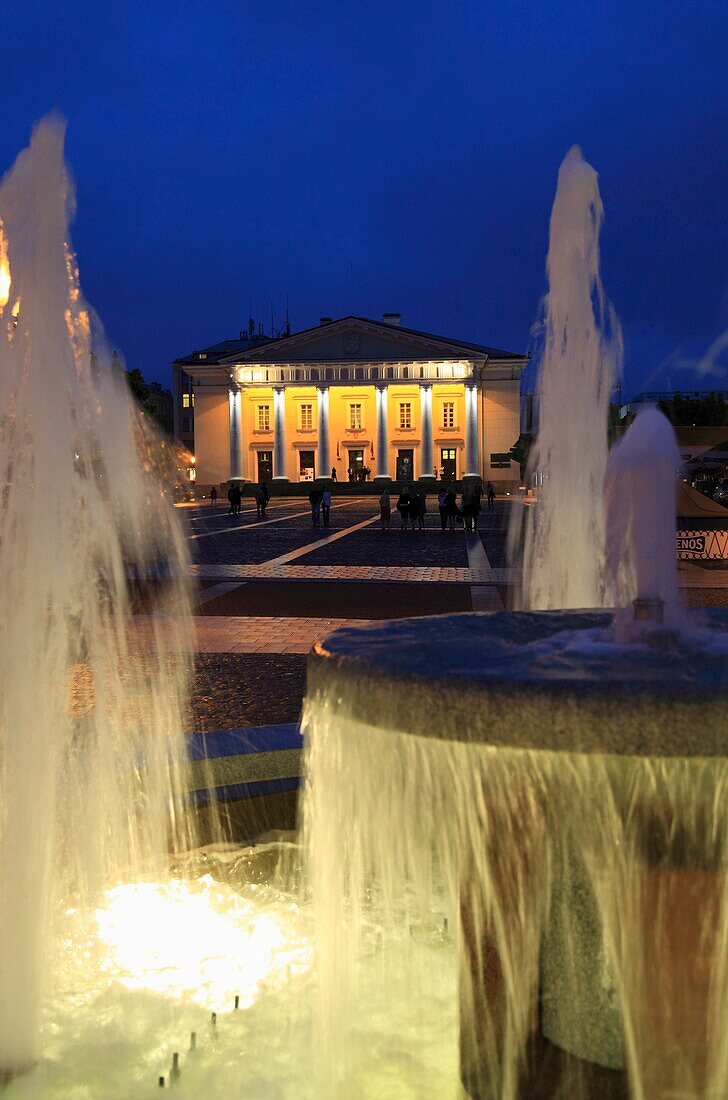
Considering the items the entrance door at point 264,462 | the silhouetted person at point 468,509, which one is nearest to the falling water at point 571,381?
the silhouetted person at point 468,509

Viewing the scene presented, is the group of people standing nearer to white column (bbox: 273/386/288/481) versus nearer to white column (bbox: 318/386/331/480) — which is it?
white column (bbox: 318/386/331/480)

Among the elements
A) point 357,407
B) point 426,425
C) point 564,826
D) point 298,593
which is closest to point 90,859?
point 564,826

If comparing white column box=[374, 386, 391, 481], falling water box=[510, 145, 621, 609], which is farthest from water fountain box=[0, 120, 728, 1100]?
white column box=[374, 386, 391, 481]

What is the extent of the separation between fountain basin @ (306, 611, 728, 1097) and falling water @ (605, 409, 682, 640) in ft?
0.85

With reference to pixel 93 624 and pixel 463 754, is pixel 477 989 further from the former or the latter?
pixel 93 624

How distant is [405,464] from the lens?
2977 inches

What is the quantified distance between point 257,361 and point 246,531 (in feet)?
158

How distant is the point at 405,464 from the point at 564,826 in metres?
73.8

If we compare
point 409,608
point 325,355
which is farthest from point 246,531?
point 325,355

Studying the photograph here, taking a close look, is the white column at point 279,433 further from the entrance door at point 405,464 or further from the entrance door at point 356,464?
the entrance door at point 405,464

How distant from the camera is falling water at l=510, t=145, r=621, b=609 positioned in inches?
368

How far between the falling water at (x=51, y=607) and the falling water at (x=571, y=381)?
18.0ft

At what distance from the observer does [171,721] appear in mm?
6453

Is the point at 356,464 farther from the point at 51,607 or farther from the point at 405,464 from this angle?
the point at 51,607
